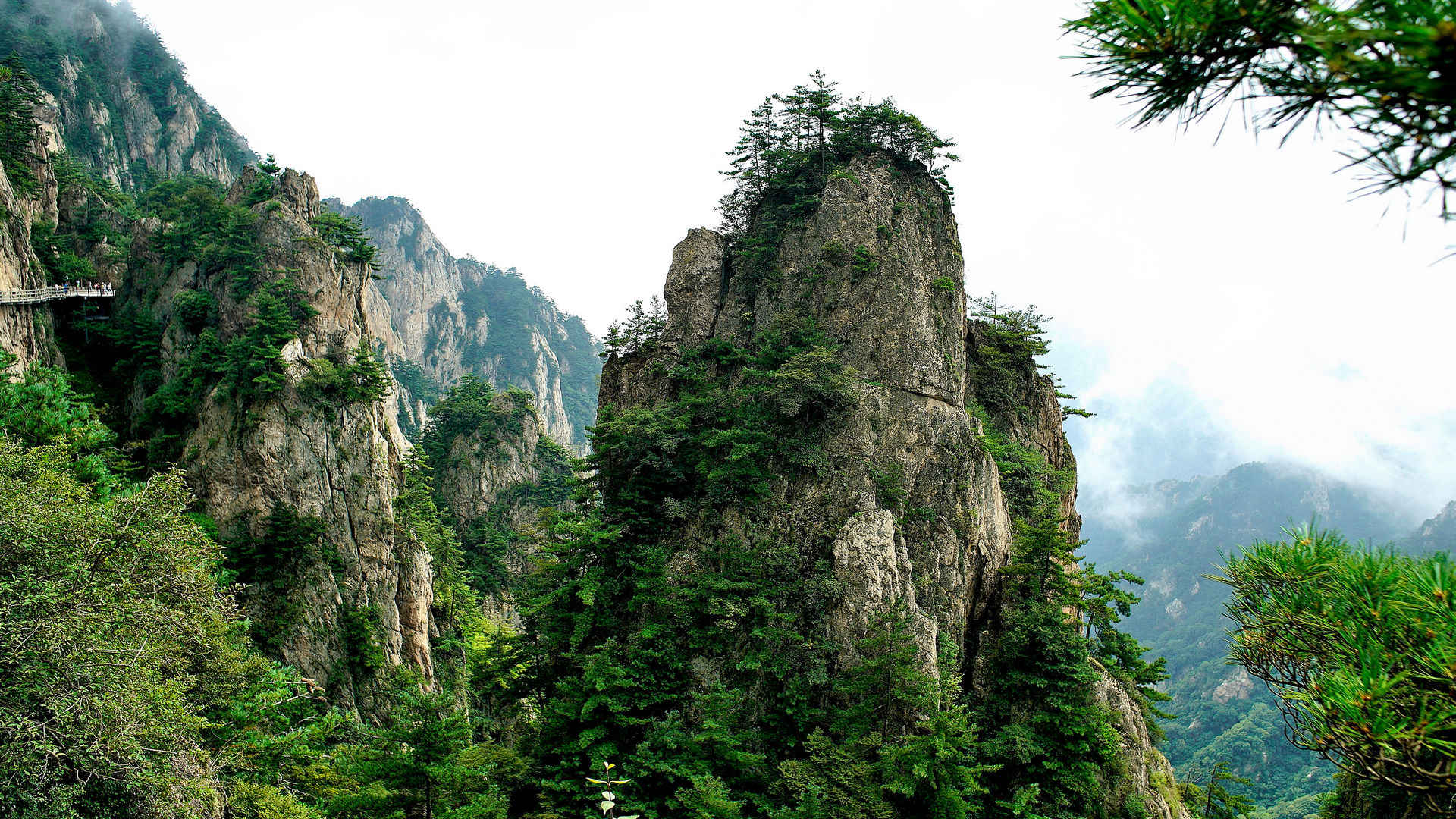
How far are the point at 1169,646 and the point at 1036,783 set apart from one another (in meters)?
86.3

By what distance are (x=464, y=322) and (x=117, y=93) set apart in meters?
53.5

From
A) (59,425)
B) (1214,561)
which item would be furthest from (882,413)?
(1214,561)

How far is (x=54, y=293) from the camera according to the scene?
25766 mm

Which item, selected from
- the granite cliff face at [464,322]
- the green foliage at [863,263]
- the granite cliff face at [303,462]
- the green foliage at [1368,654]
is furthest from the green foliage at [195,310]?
the granite cliff face at [464,322]

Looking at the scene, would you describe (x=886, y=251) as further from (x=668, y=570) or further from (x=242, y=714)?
(x=242, y=714)

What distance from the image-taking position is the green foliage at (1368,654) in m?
2.66

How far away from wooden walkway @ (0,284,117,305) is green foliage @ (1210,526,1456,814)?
119 ft

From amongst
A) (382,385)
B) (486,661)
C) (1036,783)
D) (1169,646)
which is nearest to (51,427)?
(382,385)

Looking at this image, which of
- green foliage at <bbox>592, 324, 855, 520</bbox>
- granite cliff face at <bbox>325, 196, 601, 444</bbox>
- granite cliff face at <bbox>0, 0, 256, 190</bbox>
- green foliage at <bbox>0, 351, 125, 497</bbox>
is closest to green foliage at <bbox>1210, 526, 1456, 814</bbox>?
green foliage at <bbox>592, 324, 855, 520</bbox>

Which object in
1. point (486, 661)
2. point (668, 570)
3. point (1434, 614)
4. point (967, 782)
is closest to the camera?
point (1434, 614)

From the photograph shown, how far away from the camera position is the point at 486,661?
25016mm

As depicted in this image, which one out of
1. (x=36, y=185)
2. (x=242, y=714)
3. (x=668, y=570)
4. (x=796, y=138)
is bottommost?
(x=242, y=714)

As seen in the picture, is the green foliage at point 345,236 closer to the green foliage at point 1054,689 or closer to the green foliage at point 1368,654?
the green foliage at point 1054,689

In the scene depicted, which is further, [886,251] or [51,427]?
[886,251]
